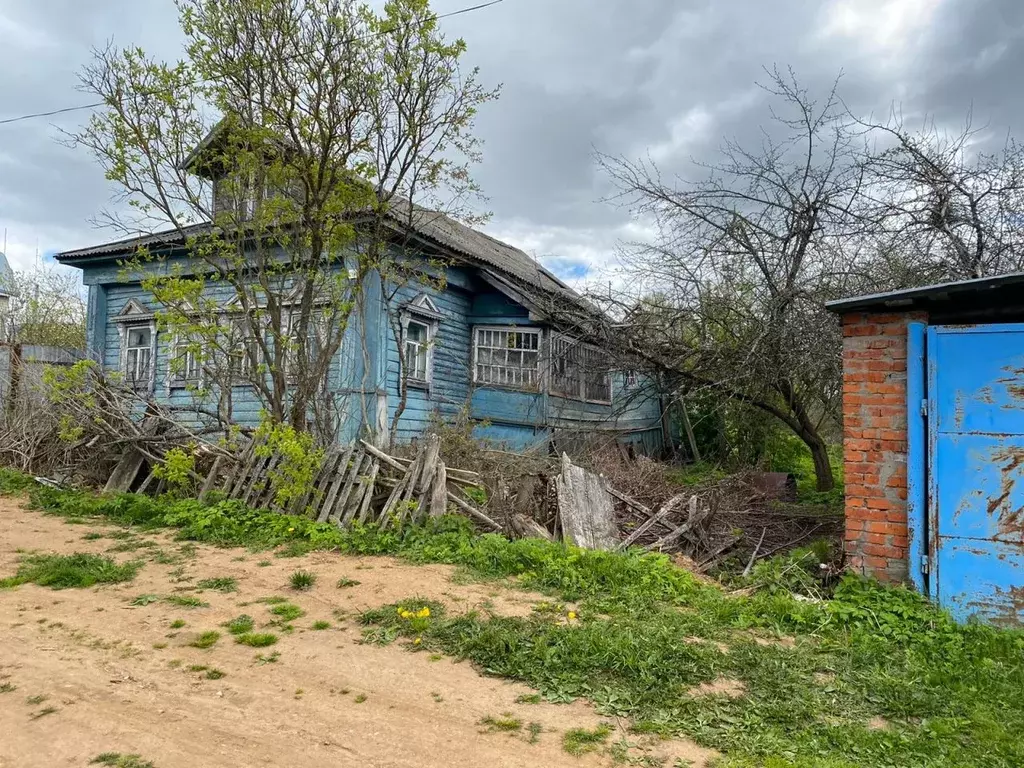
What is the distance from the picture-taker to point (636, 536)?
703 centimetres

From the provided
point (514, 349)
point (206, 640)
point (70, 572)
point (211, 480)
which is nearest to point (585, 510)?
point (206, 640)

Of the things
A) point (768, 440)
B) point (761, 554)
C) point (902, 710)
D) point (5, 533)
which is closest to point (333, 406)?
point (5, 533)

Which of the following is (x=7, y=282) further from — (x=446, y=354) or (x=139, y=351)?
(x=446, y=354)

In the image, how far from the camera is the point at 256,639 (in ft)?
14.5

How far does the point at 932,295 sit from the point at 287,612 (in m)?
5.41

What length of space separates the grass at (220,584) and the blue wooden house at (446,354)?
4523 millimetres

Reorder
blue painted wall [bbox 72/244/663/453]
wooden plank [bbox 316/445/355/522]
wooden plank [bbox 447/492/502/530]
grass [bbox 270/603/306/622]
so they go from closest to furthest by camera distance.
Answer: grass [bbox 270/603/306/622] → wooden plank [bbox 447/492/502/530] → wooden plank [bbox 316/445/355/522] → blue painted wall [bbox 72/244/663/453]

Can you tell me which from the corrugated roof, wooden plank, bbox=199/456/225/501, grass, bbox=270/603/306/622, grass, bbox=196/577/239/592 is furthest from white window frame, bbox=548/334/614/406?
grass, bbox=270/603/306/622

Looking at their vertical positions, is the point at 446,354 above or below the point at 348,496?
above

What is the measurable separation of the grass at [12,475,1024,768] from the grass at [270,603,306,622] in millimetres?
544

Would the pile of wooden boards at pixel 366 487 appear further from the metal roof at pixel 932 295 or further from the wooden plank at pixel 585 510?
the metal roof at pixel 932 295

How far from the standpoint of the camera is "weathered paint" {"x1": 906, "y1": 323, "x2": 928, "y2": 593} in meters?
5.09

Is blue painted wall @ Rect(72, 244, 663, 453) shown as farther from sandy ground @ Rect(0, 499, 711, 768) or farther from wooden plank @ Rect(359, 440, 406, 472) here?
sandy ground @ Rect(0, 499, 711, 768)

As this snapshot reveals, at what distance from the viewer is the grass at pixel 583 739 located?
3088 mm
